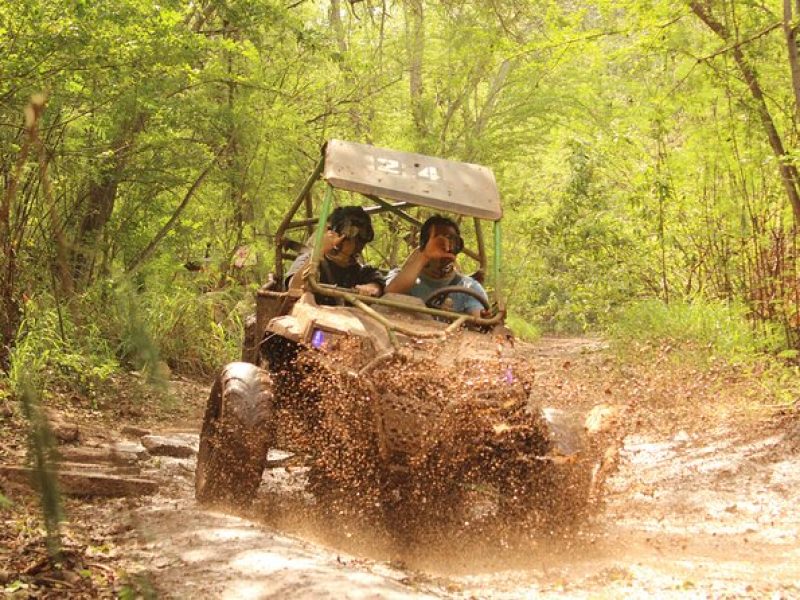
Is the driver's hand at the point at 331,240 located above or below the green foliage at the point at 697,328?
above

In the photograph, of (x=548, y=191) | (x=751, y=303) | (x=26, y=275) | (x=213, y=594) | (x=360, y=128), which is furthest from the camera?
(x=548, y=191)

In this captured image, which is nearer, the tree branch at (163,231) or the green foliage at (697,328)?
the green foliage at (697,328)

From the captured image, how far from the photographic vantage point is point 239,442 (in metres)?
5.44

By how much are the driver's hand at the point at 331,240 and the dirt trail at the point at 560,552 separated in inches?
60.4

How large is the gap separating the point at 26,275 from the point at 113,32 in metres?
2.18

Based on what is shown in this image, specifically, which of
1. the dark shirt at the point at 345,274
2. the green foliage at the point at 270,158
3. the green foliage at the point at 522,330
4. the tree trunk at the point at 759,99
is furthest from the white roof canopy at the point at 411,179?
the green foliage at the point at 522,330

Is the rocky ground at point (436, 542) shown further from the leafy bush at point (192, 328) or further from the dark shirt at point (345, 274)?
the leafy bush at point (192, 328)

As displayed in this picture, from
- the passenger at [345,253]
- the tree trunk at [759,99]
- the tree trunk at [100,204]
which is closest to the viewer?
the passenger at [345,253]

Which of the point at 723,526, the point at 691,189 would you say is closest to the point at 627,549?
the point at 723,526

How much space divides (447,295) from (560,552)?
208 centimetres

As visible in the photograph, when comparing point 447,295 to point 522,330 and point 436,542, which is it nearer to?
point 436,542

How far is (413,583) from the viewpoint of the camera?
4277 mm

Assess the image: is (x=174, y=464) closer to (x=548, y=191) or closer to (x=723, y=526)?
(x=723, y=526)

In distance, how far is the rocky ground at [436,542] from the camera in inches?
157
